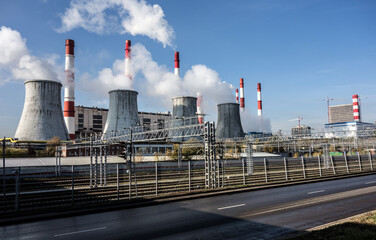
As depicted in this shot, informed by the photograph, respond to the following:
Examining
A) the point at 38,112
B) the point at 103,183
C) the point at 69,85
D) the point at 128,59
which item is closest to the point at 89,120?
the point at 128,59

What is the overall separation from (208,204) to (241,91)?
7906 cm

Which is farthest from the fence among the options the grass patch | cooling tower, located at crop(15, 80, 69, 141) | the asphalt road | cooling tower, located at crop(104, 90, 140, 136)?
cooling tower, located at crop(104, 90, 140, 136)

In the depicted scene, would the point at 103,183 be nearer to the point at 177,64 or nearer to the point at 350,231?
the point at 350,231

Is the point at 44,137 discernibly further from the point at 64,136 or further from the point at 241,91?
the point at 241,91

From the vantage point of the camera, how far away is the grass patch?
6.83m

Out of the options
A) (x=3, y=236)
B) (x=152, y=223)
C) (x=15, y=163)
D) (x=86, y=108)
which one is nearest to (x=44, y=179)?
(x=15, y=163)

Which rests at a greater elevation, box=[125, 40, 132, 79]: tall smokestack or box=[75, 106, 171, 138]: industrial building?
box=[125, 40, 132, 79]: tall smokestack

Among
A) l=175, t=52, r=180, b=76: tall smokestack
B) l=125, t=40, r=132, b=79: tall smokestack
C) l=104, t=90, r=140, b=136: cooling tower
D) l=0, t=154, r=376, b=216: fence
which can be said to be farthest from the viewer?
l=175, t=52, r=180, b=76: tall smokestack

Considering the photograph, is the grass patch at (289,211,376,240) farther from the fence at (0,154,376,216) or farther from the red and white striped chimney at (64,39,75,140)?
the red and white striped chimney at (64,39,75,140)

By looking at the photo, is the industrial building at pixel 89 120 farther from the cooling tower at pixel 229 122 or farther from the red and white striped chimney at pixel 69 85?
the red and white striped chimney at pixel 69 85

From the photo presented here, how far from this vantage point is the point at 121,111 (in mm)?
58625

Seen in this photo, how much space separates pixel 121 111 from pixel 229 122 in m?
30.4

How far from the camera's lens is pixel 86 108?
340ft

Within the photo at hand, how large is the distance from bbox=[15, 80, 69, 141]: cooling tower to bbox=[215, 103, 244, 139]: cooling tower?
137 feet
